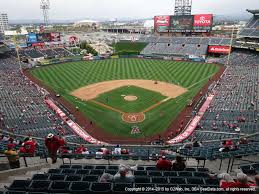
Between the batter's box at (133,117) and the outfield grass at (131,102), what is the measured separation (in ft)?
3.53

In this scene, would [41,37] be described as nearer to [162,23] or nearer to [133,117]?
[162,23]

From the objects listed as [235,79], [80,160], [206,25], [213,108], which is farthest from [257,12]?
[80,160]

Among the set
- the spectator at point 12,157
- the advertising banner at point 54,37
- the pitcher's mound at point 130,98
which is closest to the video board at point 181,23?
the advertising banner at point 54,37

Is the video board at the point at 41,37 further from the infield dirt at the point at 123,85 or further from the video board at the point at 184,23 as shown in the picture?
the infield dirt at the point at 123,85

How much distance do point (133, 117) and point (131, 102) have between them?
575cm

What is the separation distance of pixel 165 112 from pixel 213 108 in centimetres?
678

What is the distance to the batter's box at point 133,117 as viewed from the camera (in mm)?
32344

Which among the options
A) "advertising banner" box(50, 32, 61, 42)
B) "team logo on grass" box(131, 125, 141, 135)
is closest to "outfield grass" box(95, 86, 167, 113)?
"team logo on grass" box(131, 125, 141, 135)

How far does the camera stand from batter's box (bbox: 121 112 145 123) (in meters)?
32.3

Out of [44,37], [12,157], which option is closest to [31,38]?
[44,37]

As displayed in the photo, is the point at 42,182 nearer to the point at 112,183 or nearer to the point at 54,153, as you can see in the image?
the point at 112,183

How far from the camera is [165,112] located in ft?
114

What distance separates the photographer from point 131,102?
126ft

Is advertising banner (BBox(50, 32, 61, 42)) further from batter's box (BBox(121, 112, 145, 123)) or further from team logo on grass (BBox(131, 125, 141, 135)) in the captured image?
team logo on grass (BBox(131, 125, 141, 135))
